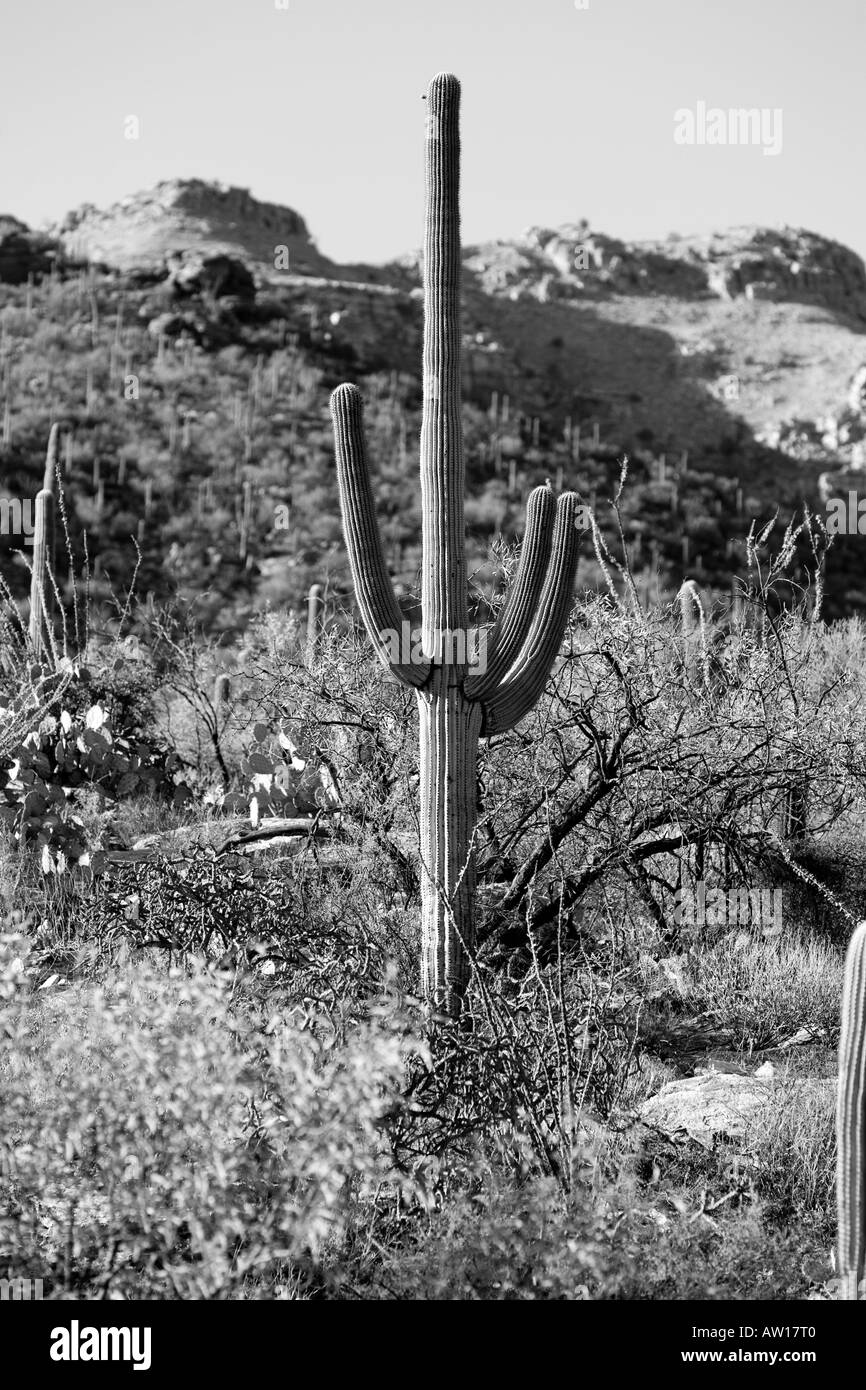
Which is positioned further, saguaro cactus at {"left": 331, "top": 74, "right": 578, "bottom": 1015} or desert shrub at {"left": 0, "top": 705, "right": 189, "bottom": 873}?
desert shrub at {"left": 0, "top": 705, "right": 189, "bottom": 873}

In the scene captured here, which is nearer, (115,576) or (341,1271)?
(341,1271)

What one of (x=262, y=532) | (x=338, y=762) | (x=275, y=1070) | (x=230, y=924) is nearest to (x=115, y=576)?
(x=262, y=532)

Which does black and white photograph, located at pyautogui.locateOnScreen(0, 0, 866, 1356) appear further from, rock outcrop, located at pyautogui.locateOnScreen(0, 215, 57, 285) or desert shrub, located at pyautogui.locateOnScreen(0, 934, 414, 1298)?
rock outcrop, located at pyautogui.locateOnScreen(0, 215, 57, 285)

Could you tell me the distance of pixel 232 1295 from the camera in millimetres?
3967

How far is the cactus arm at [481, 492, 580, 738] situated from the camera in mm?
6074

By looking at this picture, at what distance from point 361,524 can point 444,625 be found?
67 centimetres

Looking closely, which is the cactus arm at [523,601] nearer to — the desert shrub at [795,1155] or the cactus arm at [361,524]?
the cactus arm at [361,524]

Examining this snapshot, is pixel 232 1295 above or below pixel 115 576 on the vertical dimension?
below

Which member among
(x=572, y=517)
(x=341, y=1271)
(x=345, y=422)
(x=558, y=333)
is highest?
(x=558, y=333)

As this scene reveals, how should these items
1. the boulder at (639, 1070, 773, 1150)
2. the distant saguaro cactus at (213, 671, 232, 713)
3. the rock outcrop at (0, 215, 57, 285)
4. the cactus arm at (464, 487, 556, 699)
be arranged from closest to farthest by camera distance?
the boulder at (639, 1070, 773, 1150) < the cactus arm at (464, 487, 556, 699) < the distant saguaro cactus at (213, 671, 232, 713) < the rock outcrop at (0, 215, 57, 285)

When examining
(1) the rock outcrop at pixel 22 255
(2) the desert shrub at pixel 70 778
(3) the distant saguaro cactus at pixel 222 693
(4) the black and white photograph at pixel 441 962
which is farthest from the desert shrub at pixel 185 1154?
(1) the rock outcrop at pixel 22 255

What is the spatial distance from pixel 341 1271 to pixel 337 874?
11.1 ft

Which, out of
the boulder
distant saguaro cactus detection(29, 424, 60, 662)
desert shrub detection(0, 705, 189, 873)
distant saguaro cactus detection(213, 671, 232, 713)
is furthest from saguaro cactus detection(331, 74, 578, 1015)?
distant saguaro cactus detection(213, 671, 232, 713)
